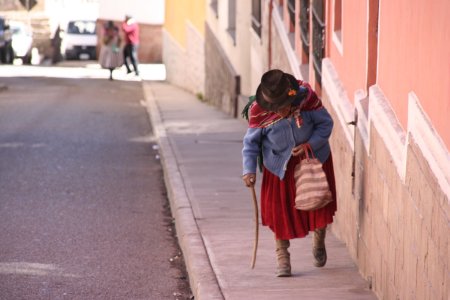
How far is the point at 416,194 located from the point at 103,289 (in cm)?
321

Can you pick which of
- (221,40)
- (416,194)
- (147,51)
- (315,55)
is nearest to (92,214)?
(315,55)

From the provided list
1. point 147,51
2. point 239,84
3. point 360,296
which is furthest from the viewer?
point 147,51

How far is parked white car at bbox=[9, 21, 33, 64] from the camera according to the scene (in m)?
50.2

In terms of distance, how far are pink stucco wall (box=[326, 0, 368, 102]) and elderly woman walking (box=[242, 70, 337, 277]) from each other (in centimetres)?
84

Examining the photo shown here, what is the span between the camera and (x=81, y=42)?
55.3 meters

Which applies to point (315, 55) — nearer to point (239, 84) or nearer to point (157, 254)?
point (157, 254)

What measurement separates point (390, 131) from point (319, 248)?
1726 mm

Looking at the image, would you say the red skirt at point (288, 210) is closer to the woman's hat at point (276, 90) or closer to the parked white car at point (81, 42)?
the woman's hat at point (276, 90)

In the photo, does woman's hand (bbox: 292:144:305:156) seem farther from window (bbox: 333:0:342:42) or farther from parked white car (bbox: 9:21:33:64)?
parked white car (bbox: 9:21:33:64)

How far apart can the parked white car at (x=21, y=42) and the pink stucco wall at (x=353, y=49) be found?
4064 centimetres

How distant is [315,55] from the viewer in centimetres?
1224

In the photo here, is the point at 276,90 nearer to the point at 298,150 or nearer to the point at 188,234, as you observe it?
the point at 298,150

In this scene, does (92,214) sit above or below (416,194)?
below

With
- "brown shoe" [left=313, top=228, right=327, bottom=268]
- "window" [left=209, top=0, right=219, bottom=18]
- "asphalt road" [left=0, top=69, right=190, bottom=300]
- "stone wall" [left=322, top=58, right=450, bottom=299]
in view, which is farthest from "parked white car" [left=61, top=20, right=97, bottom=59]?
"brown shoe" [left=313, top=228, right=327, bottom=268]
